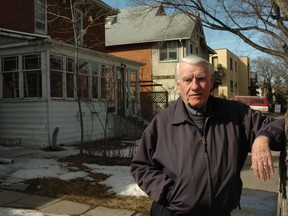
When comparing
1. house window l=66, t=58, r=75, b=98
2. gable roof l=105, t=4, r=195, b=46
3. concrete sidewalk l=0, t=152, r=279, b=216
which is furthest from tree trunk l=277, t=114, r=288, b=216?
gable roof l=105, t=4, r=195, b=46

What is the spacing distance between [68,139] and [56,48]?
10.7ft

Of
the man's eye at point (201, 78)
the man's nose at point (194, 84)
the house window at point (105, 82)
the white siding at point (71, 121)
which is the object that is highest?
the house window at point (105, 82)

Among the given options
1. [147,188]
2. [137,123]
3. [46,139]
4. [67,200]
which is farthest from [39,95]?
[147,188]

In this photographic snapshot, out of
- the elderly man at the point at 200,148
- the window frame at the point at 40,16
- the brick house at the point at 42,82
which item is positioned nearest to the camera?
the elderly man at the point at 200,148

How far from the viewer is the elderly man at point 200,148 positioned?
2.40 meters

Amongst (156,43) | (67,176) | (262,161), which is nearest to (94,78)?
(67,176)

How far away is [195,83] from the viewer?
2531 mm

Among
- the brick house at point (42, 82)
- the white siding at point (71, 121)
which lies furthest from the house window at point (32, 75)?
the white siding at point (71, 121)

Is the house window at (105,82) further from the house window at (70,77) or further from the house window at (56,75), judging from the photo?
the house window at (56,75)

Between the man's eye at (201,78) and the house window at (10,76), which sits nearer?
the man's eye at (201,78)

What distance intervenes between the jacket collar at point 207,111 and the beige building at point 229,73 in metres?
36.4

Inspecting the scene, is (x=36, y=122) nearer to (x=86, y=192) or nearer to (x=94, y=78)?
Result: (x=94, y=78)

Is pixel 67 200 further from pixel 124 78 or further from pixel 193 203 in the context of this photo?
pixel 124 78

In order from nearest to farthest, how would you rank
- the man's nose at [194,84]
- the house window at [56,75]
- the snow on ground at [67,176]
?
1. the man's nose at [194,84]
2. the snow on ground at [67,176]
3. the house window at [56,75]
